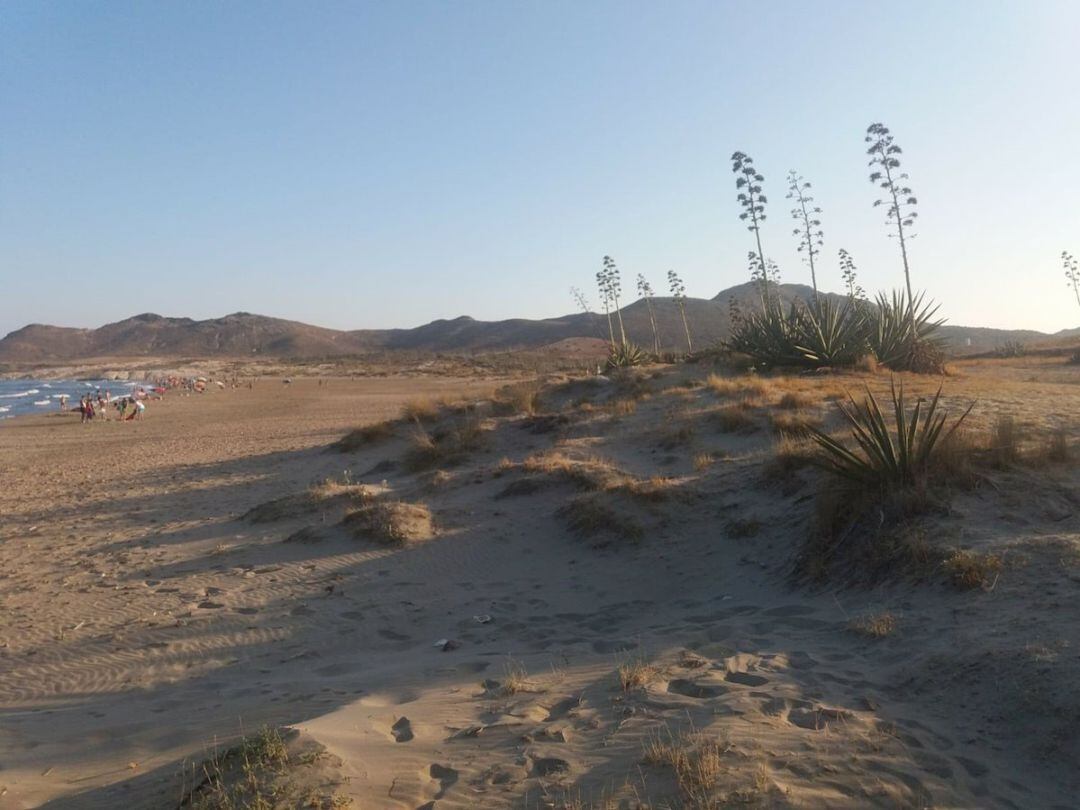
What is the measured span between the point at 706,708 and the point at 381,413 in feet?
83.9

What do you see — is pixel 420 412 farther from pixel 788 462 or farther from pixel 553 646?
pixel 553 646

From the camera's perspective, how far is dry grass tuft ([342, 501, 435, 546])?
30.8 feet

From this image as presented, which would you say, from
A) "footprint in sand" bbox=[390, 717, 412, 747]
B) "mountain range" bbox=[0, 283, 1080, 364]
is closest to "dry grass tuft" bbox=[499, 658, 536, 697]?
"footprint in sand" bbox=[390, 717, 412, 747]

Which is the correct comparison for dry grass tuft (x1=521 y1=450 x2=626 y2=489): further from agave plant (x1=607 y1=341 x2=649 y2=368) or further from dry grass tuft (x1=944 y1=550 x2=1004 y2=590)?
agave plant (x1=607 y1=341 x2=649 y2=368)

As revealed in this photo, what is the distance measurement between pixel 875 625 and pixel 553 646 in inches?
89.1

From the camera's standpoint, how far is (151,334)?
5827 inches

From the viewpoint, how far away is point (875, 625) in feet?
17.2

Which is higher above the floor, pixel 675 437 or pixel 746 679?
pixel 675 437

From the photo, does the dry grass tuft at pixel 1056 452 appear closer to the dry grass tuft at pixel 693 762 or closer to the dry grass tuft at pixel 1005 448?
the dry grass tuft at pixel 1005 448

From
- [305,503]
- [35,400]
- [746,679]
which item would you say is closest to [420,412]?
[305,503]

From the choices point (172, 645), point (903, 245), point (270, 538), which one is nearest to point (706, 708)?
point (172, 645)

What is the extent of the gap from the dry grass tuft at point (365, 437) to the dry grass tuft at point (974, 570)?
13.3m

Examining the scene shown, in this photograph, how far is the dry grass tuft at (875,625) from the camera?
515 centimetres

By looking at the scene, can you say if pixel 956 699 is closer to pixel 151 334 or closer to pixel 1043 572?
pixel 1043 572
